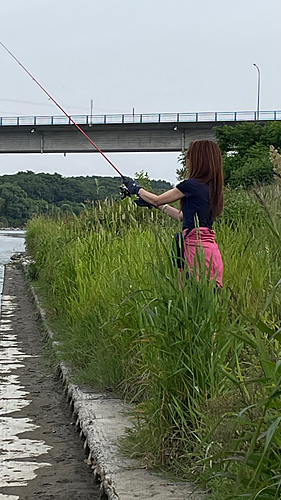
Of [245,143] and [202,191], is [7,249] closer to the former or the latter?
[245,143]

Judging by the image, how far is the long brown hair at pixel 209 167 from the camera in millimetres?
6145

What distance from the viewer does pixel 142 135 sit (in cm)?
6184

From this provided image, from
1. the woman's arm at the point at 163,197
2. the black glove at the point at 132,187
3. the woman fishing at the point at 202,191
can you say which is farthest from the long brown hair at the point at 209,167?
the black glove at the point at 132,187

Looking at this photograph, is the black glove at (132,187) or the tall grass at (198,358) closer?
the tall grass at (198,358)

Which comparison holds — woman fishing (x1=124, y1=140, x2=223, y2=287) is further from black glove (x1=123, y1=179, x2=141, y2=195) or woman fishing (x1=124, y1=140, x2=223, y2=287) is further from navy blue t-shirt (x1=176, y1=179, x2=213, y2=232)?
black glove (x1=123, y1=179, x2=141, y2=195)

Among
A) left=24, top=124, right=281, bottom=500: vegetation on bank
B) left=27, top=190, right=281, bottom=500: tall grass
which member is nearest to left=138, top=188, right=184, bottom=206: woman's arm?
left=24, top=124, right=281, bottom=500: vegetation on bank

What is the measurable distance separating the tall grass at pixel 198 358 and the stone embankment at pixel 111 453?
0.11 metres

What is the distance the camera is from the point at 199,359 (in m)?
4.55

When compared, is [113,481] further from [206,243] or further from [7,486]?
[206,243]

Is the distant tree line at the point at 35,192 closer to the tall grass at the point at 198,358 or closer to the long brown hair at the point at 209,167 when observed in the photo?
the tall grass at the point at 198,358

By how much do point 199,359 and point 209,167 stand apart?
2.01 metres

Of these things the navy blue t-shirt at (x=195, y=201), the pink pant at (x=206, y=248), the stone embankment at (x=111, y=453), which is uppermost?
the navy blue t-shirt at (x=195, y=201)

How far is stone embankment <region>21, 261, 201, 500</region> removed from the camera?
13.6 feet

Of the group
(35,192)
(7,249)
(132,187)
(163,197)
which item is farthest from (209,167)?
(35,192)
